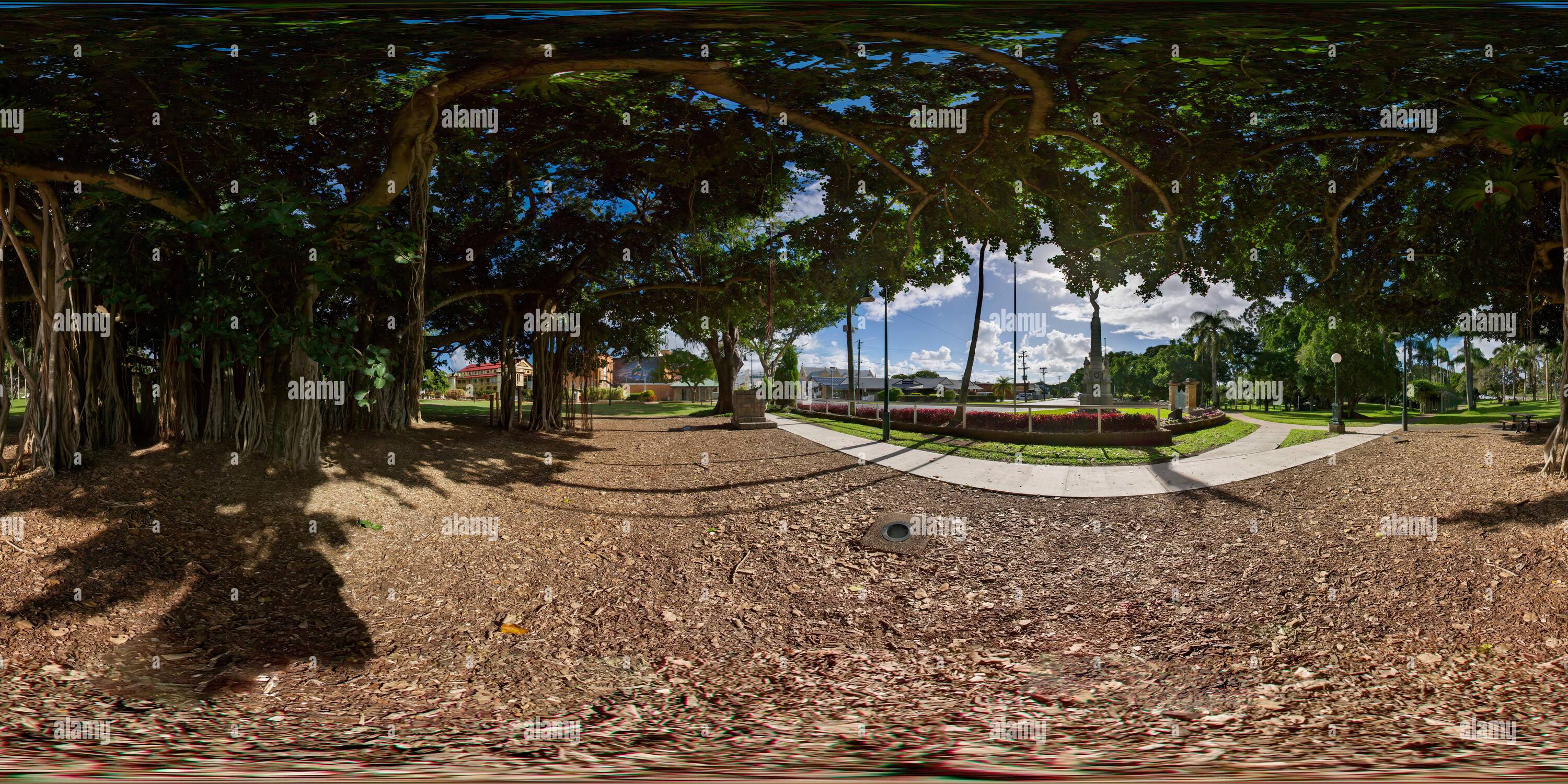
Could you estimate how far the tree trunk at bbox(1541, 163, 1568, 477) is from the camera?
2.91 meters

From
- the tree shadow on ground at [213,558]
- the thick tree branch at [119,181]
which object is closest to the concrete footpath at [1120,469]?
the tree shadow on ground at [213,558]

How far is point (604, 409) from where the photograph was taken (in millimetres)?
4535

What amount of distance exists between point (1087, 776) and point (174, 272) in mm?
5187

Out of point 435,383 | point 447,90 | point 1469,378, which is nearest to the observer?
point 447,90

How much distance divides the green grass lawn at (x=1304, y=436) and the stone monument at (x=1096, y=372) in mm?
1180

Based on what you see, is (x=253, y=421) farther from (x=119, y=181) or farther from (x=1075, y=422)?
(x=1075, y=422)

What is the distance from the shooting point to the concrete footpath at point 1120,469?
298 centimetres

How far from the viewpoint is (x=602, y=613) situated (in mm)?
2457

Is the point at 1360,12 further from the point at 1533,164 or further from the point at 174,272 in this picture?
the point at 174,272

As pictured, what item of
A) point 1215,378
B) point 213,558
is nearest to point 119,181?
point 213,558

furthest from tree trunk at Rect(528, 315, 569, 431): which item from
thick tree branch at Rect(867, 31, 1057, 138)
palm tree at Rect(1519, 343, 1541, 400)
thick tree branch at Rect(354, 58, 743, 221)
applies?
palm tree at Rect(1519, 343, 1541, 400)

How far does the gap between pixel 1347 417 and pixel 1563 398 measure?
0.93 meters

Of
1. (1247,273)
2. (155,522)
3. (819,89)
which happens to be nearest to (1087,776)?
(819,89)

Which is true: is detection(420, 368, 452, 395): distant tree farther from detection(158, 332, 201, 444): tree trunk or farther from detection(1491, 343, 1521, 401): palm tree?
detection(1491, 343, 1521, 401): palm tree
